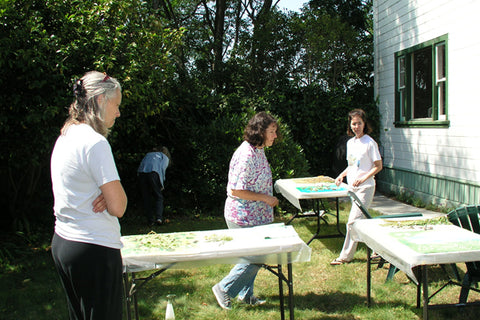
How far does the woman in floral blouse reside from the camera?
410 cm

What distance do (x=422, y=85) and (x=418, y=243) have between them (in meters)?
8.03

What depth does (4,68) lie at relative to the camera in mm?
6000

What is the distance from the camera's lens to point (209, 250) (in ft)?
11.2

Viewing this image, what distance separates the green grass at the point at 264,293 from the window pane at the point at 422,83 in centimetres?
529

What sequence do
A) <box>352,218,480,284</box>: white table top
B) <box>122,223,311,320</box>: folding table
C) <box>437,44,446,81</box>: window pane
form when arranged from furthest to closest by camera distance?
<box>437,44,446,81</box>: window pane < <box>122,223,311,320</box>: folding table < <box>352,218,480,284</box>: white table top

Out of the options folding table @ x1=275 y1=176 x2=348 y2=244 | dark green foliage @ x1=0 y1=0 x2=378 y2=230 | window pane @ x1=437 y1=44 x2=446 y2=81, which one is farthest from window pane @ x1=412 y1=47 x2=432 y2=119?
folding table @ x1=275 y1=176 x2=348 y2=244

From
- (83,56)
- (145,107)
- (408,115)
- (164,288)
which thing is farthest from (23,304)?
(408,115)

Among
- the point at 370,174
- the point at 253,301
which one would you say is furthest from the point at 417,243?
the point at 370,174

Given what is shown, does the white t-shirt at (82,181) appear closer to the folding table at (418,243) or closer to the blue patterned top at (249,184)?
the blue patterned top at (249,184)

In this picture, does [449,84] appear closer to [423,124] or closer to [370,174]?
[423,124]

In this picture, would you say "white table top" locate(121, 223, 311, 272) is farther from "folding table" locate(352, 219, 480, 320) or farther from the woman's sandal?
the woman's sandal

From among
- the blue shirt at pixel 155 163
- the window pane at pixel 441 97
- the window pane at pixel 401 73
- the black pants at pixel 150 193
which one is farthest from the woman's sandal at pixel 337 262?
the window pane at pixel 401 73

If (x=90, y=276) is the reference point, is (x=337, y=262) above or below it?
below

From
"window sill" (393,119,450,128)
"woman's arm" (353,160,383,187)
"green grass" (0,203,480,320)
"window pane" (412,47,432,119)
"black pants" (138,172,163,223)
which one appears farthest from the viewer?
"window pane" (412,47,432,119)
